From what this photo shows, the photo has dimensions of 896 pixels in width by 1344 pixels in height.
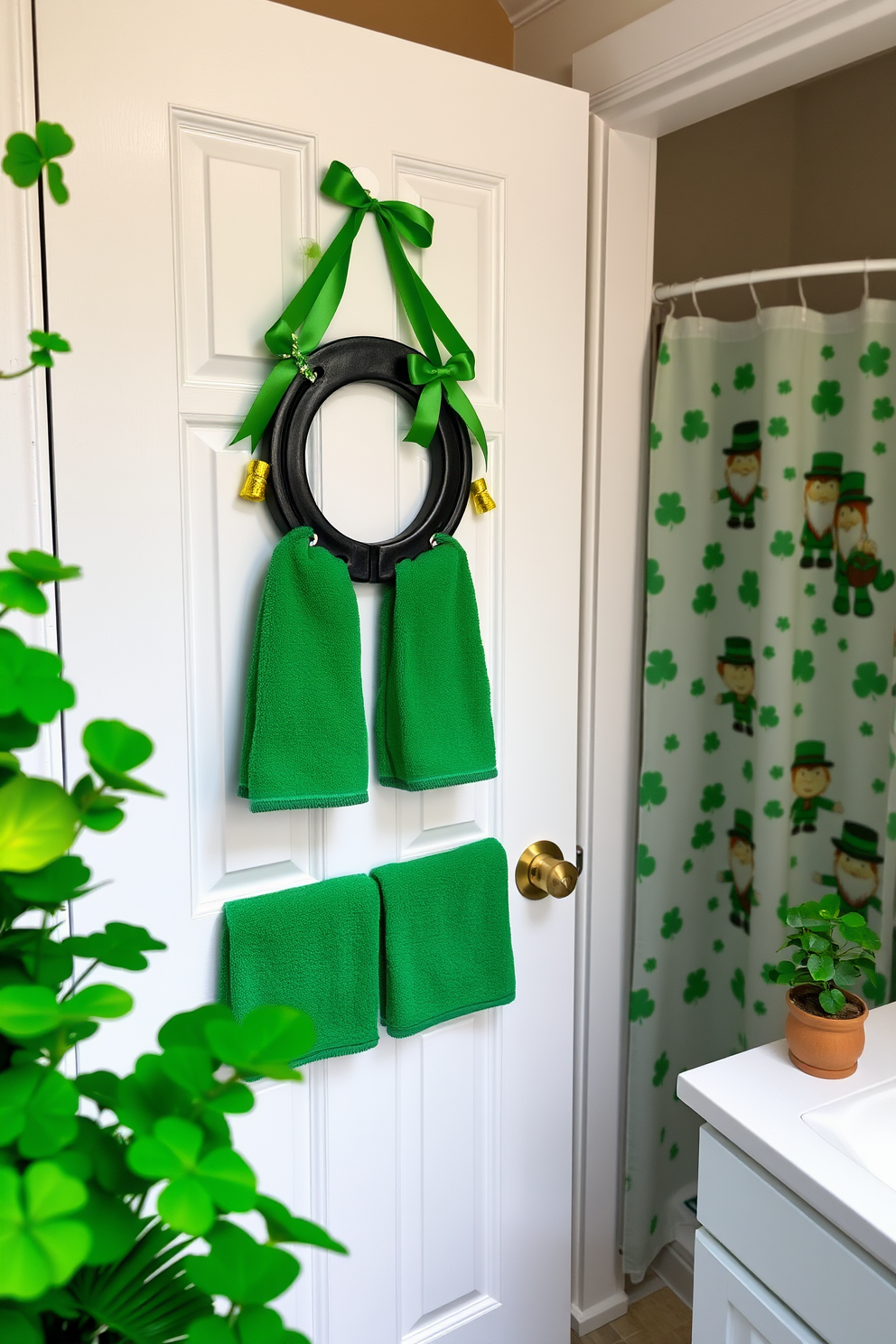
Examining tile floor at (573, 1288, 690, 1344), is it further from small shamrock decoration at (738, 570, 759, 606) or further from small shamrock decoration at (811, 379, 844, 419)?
small shamrock decoration at (811, 379, 844, 419)

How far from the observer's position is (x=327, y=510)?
1.19m

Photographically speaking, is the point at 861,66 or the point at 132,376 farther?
the point at 861,66

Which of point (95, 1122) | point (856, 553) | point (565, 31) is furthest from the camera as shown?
point (856, 553)

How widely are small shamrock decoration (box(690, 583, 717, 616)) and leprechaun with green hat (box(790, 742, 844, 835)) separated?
0.29m

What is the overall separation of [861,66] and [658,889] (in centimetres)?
157

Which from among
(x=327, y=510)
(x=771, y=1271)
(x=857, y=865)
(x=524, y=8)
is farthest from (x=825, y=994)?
(x=524, y=8)

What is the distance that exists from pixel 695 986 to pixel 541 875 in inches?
25.6

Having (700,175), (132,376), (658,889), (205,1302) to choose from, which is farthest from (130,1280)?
(700,175)

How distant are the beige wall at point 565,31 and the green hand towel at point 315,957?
1.27 metres

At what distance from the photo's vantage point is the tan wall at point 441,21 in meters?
1.50

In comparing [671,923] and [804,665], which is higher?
[804,665]

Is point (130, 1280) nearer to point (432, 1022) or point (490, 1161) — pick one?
point (432, 1022)

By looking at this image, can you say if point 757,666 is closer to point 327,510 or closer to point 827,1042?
point 827,1042

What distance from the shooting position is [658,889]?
174cm
